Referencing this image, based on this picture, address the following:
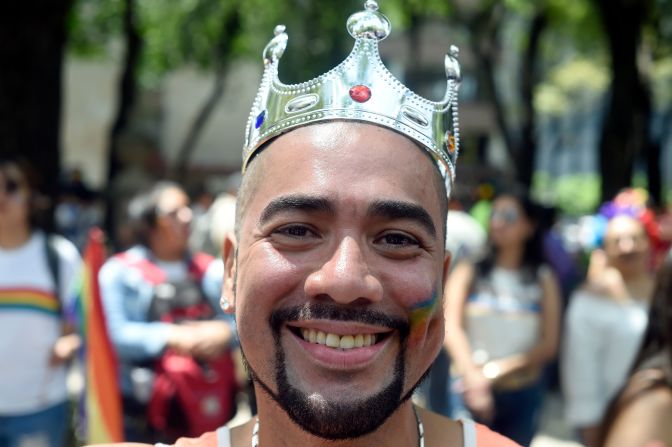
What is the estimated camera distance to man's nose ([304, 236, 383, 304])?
1490 mm

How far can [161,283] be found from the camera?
4.29m

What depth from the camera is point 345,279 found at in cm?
149

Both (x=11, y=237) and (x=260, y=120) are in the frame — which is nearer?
(x=260, y=120)

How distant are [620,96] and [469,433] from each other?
1306cm

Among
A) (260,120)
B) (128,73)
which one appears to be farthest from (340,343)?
(128,73)

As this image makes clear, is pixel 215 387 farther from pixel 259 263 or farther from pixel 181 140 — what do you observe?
pixel 181 140

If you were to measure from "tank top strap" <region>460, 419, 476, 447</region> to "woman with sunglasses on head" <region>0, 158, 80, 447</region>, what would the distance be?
9.45 feet

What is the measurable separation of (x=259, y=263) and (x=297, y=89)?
345mm

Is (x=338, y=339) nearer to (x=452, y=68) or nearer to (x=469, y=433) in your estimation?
(x=469, y=433)

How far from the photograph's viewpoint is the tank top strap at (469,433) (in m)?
1.78

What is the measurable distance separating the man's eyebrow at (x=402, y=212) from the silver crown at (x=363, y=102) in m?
0.13

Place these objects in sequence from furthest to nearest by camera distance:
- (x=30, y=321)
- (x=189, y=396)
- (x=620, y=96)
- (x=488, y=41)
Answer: (x=488, y=41) < (x=620, y=96) < (x=30, y=321) < (x=189, y=396)

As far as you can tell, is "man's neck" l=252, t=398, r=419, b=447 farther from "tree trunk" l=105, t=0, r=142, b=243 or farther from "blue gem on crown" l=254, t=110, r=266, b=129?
"tree trunk" l=105, t=0, r=142, b=243

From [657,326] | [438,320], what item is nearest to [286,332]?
[438,320]
